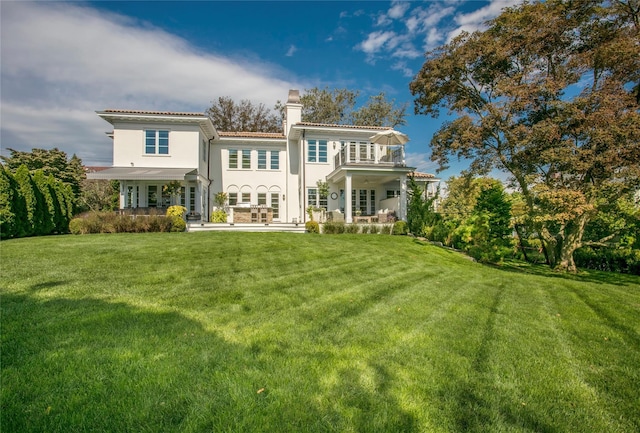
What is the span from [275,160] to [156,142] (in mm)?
7575

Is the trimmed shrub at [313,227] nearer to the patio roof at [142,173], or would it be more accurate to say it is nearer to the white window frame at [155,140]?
the patio roof at [142,173]

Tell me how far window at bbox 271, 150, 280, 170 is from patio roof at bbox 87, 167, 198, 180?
580cm

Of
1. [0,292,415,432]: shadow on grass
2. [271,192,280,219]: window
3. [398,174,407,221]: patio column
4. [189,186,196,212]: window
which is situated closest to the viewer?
[0,292,415,432]: shadow on grass

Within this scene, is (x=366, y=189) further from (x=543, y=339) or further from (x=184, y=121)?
(x=543, y=339)

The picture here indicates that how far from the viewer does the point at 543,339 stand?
3.96m

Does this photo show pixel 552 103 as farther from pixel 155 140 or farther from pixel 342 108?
pixel 342 108

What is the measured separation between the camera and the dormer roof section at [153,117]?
17.2m

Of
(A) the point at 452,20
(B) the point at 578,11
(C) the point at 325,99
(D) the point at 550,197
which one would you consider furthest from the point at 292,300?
(C) the point at 325,99

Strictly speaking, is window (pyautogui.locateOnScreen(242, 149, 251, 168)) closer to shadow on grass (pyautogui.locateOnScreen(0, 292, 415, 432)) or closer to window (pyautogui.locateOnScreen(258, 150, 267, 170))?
window (pyautogui.locateOnScreen(258, 150, 267, 170))

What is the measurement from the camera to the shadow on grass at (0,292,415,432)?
212 centimetres

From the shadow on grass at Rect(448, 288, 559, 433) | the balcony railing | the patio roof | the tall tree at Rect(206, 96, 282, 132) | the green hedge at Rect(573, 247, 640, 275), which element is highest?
the tall tree at Rect(206, 96, 282, 132)

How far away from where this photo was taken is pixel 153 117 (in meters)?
17.7

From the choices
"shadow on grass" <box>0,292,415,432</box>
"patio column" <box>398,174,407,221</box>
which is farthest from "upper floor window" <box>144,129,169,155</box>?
"shadow on grass" <box>0,292,415,432</box>

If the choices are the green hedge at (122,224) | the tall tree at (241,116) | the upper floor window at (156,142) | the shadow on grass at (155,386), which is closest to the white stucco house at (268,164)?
the upper floor window at (156,142)
